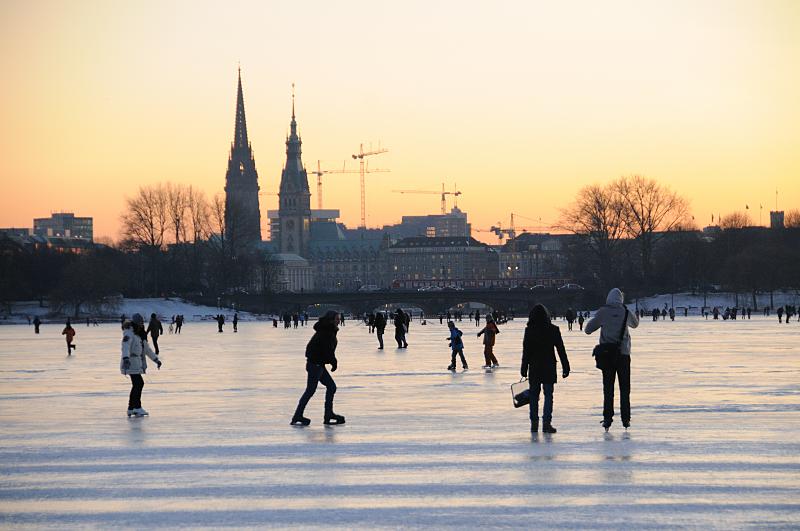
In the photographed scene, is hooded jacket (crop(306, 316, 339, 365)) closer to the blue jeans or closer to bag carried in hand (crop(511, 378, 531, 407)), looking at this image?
bag carried in hand (crop(511, 378, 531, 407))

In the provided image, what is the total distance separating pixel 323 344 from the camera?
57.5 ft

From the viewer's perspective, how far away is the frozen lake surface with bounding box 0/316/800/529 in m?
10.7

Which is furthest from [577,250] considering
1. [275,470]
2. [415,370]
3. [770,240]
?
[275,470]

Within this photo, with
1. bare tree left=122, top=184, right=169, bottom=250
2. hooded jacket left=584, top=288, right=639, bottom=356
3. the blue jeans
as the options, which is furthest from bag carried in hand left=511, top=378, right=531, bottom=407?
bare tree left=122, top=184, right=169, bottom=250

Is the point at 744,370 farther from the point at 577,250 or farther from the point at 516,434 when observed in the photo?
the point at 577,250

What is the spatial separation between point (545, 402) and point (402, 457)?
9.38ft

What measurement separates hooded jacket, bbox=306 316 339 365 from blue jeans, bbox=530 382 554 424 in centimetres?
258

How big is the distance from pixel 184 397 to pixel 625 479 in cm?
1176

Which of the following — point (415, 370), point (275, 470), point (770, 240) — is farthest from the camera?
point (770, 240)

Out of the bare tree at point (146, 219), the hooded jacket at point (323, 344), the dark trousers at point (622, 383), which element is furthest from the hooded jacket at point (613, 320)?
the bare tree at point (146, 219)

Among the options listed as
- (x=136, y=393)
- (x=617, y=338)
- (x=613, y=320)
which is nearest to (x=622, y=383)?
(x=617, y=338)

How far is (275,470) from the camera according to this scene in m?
13.2

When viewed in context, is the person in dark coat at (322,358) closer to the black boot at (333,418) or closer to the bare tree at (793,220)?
the black boot at (333,418)

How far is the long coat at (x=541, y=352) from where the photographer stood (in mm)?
16344
